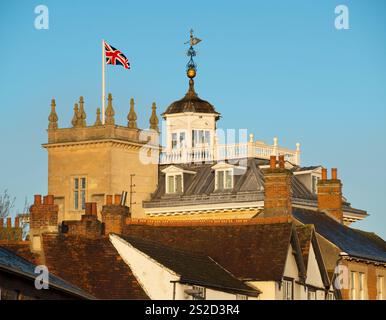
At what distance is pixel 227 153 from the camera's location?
96188 millimetres

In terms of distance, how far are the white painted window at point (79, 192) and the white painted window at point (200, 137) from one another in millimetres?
10558

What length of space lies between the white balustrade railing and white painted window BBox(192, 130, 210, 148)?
2593 millimetres

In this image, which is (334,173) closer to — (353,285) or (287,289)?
(353,285)

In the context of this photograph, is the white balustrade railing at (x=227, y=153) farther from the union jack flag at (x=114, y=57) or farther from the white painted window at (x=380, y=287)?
the white painted window at (x=380, y=287)

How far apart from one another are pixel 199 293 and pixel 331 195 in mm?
27217

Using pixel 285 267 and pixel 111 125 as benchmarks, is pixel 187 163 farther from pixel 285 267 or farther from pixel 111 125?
pixel 285 267

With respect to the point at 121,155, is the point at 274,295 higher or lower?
lower

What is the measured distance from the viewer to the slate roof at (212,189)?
9006 centimetres

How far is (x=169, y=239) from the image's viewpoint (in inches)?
2511

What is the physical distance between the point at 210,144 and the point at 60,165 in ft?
35.6

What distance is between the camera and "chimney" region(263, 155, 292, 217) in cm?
6656

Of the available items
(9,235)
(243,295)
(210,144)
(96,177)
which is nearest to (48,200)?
(243,295)

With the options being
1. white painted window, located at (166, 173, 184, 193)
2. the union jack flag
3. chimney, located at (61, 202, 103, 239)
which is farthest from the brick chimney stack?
white painted window, located at (166, 173, 184, 193)
